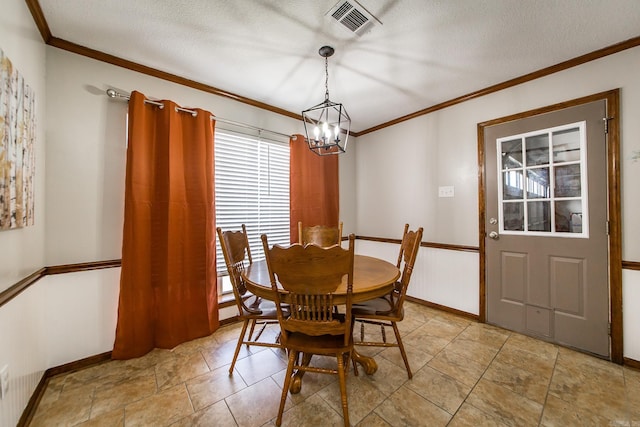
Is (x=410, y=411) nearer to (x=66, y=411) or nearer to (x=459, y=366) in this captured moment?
(x=459, y=366)

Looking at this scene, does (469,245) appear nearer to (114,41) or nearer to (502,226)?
(502,226)

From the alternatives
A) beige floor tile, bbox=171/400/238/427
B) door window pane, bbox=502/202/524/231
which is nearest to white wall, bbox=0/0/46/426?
beige floor tile, bbox=171/400/238/427

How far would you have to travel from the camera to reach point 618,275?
1.89 m

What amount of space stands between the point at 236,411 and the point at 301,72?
2657 millimetres

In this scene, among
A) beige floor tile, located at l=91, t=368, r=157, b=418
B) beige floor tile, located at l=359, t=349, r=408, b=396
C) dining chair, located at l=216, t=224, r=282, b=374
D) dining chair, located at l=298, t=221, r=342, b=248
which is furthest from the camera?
dining chair, located at l=298, t=221, r=342, b=248

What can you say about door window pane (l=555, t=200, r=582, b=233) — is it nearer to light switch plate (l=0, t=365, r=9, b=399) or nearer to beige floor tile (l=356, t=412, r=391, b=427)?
beige floor tile (l=356, t=412, r=391, b=427)

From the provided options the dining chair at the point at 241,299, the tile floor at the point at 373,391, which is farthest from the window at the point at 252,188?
the tile floor at the point at 373,391

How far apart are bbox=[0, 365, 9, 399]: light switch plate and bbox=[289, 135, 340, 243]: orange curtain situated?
89.3 inches

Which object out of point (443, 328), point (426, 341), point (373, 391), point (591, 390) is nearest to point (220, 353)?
point (373, 391)

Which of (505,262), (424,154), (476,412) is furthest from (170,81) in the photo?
(505,262)

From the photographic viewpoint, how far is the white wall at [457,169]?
185 cm

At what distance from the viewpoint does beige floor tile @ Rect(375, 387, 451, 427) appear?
136 cm

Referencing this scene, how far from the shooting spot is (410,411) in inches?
56.6

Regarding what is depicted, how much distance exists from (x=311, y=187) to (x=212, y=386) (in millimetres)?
2263
